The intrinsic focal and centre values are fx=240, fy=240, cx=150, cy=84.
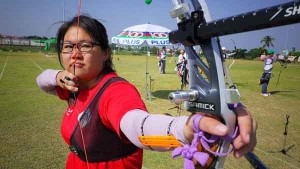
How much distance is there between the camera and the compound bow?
2.70 ft

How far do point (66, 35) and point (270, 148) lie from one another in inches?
202

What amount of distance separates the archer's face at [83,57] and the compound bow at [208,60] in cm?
80

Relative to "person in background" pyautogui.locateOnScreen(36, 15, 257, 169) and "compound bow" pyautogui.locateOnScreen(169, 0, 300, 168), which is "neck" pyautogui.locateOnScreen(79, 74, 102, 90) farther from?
"compound bow" pyautogui.locateOnScreen(169, 0, 300, 168)

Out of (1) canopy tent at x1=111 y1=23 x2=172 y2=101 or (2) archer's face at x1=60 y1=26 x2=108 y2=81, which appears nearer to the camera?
(2) archer's face at x1=60 y1=26 x2=108 y2=81

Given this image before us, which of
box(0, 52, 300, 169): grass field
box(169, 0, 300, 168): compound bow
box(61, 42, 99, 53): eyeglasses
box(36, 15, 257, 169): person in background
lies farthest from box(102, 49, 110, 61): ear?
box(0, 52, 300, 169): grass field

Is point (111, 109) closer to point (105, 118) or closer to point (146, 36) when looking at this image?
point (105, 118)

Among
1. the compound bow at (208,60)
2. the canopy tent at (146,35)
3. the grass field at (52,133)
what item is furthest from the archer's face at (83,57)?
the canopy tent at (146,35)

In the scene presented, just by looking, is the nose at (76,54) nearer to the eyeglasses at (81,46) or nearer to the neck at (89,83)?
the eyeglasses at (81,46)

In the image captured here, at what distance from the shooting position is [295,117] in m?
8.16

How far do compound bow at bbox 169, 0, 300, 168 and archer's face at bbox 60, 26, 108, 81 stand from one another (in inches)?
31.4

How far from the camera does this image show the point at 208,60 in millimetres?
977

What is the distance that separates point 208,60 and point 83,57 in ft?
3.28

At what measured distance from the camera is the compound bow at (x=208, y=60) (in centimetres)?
82

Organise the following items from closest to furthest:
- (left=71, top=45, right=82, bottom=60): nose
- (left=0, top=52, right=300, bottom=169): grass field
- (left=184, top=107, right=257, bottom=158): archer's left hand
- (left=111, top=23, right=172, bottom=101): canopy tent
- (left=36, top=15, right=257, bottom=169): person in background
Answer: (left=184, top=107, right=257, bottom=158): archer's left hand
(left=36, top=15, right=257, bottom=169): person in background
(left=71, top=45, right=82, bottom=60): nose
(left=0, top=52, right=300, bottom=169): grass field
(left=111, top=23, right=172, bottom=101): canopy tent
